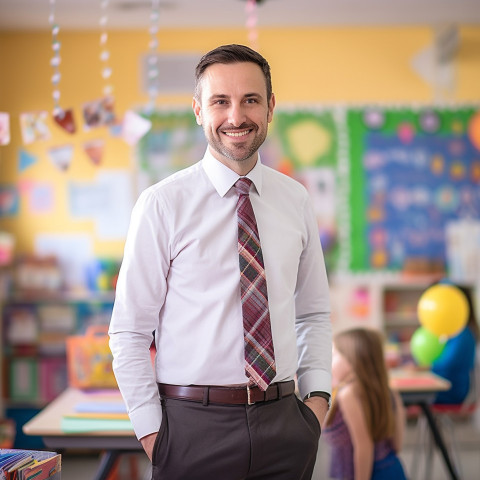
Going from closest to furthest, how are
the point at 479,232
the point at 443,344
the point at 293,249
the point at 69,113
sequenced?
the point at 293,249, the point at 69,113, the point at 443,344, the point at 479,232

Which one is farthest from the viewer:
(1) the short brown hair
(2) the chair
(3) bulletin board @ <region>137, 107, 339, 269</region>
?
(3) bulletin board @ <region>137, 107, 339, 269</region>

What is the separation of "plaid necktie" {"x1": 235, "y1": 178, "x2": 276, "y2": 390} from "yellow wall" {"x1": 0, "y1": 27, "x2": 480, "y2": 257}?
13.1 feet

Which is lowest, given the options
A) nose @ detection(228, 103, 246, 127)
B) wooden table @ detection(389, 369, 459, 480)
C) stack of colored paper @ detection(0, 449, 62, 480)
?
wooden table @ detection(389, 369, 459, 480)

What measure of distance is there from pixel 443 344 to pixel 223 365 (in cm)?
277

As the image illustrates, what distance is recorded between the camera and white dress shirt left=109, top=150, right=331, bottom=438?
161 centimetres

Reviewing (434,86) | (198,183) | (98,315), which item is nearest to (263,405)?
(198,183)

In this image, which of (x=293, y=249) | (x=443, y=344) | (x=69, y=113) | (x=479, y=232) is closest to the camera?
Result: (x=293, y=249)

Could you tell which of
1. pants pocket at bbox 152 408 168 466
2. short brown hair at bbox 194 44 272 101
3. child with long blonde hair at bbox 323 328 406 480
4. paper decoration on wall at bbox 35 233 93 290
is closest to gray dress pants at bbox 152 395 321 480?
pants pocket at bbox 152 408 168 466

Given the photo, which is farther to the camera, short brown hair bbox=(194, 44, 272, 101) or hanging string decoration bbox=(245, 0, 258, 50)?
hanging string decoration bbox=(245, 0, 258, 50)

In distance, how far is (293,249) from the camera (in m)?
1.75

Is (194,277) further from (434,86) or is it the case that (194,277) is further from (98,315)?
(434,86)

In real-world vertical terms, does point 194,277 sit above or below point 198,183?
below

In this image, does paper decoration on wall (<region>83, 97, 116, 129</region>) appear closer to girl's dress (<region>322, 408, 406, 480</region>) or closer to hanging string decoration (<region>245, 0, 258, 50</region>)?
girl's dress (<region>322, 408, 406, 480</region>)

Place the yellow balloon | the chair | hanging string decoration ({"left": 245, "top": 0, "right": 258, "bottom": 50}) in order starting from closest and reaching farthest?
the yellow balloon → the chair → hanging string decoration ({"left": 245, "top": 0, "right": 258, "bottom": 50})
